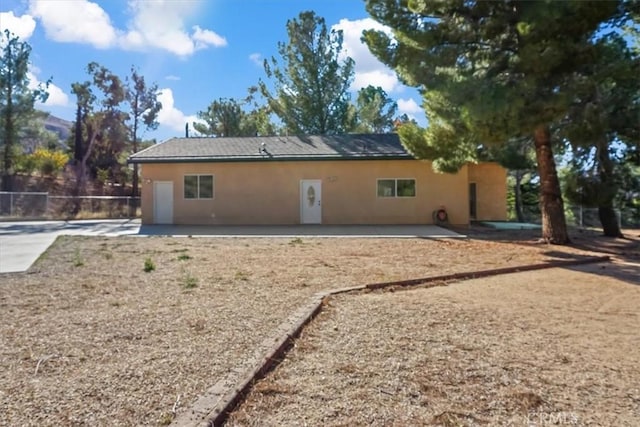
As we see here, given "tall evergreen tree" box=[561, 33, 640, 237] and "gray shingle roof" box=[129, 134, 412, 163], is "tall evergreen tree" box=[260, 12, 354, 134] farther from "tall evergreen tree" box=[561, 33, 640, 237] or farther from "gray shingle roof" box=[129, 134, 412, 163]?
"tall evergreen tree" box=[561, 33, 640, 237]

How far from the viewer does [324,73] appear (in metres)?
30.8

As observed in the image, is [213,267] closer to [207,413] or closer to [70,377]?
[70,377]

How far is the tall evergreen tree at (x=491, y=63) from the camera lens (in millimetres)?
9125

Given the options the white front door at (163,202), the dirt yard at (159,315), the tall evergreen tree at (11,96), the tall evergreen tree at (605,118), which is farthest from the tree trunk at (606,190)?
the tall evergreen tree at (11,96)

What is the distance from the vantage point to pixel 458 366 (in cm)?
346

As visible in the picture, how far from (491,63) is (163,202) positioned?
13.9 metres

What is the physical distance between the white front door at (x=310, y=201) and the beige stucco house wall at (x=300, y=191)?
0.09 m

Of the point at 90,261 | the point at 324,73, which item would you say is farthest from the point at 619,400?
the point at 324,73

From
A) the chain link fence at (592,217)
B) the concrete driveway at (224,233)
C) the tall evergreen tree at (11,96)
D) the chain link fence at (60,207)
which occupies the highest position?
the tall evergreen tree at (11,96)

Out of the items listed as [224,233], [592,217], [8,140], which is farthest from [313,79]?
A: [8,140]

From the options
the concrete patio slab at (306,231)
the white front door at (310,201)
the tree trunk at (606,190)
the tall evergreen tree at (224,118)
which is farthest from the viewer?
the tall evergreen tree at (224,118)

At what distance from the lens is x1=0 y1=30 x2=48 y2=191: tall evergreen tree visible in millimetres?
27984

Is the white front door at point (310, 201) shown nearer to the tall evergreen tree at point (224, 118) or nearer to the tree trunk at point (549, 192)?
the tree trunk at point (549, 192)

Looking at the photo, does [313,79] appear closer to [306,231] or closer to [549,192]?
[306,231]
